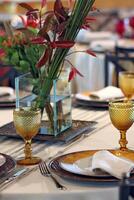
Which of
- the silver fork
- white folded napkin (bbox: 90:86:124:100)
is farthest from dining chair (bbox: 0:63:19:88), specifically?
the silver fork

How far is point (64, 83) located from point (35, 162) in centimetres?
46

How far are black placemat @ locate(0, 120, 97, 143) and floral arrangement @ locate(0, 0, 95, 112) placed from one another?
113 millimetres

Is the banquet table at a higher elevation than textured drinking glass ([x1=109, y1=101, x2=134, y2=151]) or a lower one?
lower

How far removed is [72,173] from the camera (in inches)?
52.9

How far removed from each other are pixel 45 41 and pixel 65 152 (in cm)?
34

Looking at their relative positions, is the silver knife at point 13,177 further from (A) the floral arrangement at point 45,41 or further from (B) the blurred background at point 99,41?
(B) the blurred background at point 99,41

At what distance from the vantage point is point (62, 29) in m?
1.63

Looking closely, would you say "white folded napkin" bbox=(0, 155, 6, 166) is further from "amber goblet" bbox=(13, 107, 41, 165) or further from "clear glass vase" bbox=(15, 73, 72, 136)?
"clear glass vase" bbox=(15, 73, 72, 136)

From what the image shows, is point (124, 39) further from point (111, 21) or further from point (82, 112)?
point (82, 112)

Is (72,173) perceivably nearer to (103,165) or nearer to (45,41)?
(103,165)

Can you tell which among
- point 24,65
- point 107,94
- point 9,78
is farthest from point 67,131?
point 9,78

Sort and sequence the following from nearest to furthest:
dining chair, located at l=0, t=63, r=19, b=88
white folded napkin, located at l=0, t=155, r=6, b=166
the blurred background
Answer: white folded napkin, located at l=0, t=155, r=6, b=166 < dining chair, located at l=0, t=63, r=19, b=88 < the blurred background

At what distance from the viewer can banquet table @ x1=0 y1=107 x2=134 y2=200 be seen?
1.26 meters

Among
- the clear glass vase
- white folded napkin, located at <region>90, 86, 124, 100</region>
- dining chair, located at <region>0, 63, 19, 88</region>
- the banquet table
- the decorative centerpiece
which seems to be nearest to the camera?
the banquet table
